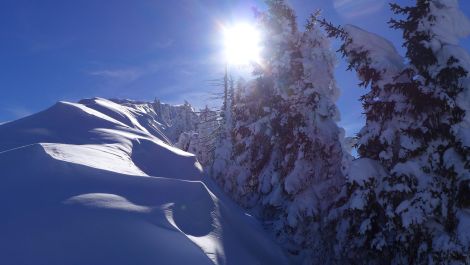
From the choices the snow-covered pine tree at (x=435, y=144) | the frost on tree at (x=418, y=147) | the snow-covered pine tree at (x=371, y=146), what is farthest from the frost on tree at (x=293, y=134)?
the snow-covered pine tree at (x=435, y=144)

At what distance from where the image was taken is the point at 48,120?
13391 millimetres

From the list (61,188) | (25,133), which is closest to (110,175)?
(61,188)

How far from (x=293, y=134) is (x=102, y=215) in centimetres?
817

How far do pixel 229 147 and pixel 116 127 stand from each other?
676cm

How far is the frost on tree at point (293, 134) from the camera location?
12.9 m

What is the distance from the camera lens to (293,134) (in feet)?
44.6

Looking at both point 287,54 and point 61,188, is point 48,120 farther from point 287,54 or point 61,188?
point 287,54

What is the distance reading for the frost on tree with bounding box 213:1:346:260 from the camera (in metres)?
12.9

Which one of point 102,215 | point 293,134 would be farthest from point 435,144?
point 102,215

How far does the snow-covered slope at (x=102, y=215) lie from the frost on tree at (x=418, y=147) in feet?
9.69

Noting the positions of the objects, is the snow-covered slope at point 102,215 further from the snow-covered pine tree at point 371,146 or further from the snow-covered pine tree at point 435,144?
the snow-covered pine tree at point 435,144

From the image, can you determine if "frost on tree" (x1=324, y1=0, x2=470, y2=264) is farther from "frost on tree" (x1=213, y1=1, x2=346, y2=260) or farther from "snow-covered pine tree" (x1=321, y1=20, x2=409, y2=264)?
"frost on tree" (x1=213, y1=1, x2=346, y2=260)

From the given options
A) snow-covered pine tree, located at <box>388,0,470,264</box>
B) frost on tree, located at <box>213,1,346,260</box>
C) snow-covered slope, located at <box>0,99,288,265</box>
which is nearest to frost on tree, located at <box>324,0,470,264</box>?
snow-covered pine tree, located at <box>388,0,470,264</box>

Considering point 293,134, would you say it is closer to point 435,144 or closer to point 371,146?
point 371,146
